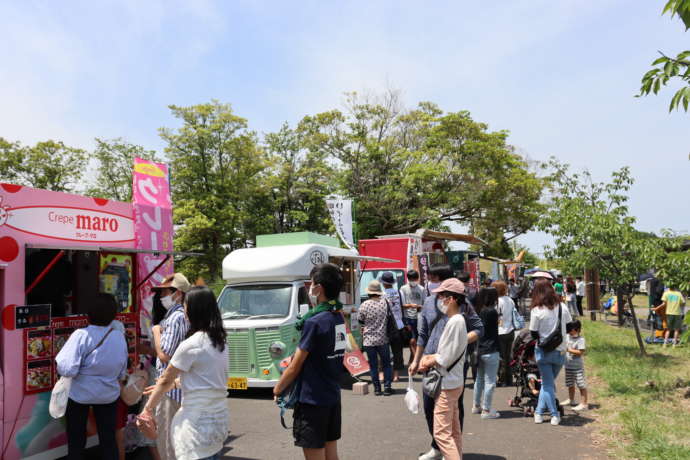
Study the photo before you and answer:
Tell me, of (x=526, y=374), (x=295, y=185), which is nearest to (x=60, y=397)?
(x=526, y=374)

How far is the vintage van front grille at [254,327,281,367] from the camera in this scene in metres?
8.70

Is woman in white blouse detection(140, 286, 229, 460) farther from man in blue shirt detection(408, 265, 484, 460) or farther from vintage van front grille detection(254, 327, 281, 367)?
vintage van front grille detection(254, 327, 281, 367)

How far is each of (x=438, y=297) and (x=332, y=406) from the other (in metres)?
1.74

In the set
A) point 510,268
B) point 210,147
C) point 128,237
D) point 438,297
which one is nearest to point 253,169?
point 210,147

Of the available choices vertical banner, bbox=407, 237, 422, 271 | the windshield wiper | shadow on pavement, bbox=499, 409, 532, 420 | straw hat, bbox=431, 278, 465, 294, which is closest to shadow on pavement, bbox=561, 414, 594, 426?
shadow on pavement, bbox=499, 409, 532, 420

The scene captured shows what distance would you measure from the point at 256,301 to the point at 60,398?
15.7 ft

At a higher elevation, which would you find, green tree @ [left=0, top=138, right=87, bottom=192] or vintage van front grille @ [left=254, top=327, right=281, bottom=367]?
green tree @ [left=0, top=138, right=87, bottom=192]

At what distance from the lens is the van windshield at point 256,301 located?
9.14m

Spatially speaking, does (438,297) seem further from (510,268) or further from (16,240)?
(510,268)

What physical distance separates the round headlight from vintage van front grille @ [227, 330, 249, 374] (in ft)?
1.47

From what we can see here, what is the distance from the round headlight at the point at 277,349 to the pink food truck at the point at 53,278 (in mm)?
2214

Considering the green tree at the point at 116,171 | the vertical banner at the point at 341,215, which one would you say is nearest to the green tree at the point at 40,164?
the green tree at the point at 116,171

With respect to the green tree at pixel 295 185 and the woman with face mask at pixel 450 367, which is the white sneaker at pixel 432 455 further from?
the green tree at pixel 295 185

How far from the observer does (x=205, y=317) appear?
3609 mm
